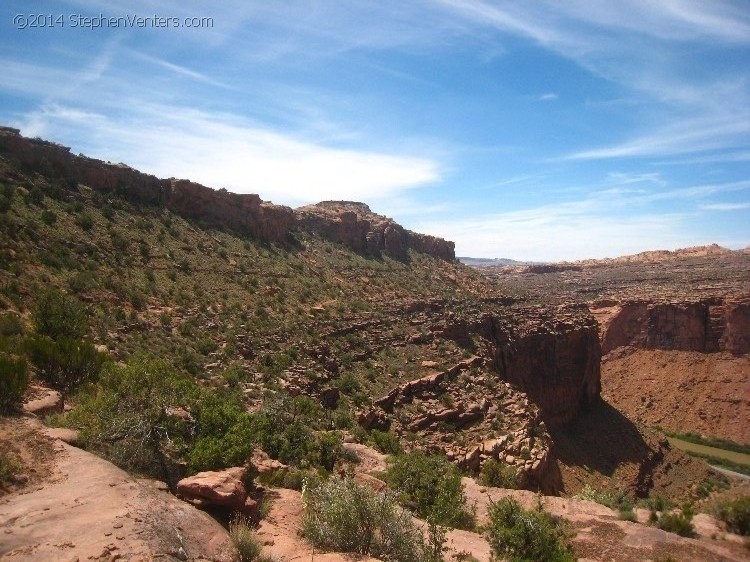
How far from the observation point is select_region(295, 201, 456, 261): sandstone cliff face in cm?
5228

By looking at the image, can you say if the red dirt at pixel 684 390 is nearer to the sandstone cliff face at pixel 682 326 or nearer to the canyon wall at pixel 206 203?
the sandstone cliff face at pixel 682 326

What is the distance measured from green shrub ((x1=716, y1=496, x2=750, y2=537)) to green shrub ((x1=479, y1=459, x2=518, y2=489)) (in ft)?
21.0

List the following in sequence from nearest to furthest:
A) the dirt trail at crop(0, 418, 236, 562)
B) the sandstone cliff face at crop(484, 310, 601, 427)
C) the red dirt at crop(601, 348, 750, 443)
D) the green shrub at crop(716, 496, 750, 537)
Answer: the dirt trail at crop(0, 418, 236, 562) → the green shrub at crop(716, 496, 750, 537) → the sandstone cliff face at crop(484, 310, 601, 427) → the red dirt at crop(601, 348, 750, 443)

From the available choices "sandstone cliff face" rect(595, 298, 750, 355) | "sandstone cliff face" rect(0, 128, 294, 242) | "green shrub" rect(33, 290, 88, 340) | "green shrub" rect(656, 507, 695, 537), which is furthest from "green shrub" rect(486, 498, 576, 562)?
"sandstone cliff face" rect(595, 298, 750, 355)

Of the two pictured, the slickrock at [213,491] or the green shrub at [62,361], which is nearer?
the slickrock at [213,491]

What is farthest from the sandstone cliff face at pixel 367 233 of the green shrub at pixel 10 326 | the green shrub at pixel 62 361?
the green shrub at pixel 62 361

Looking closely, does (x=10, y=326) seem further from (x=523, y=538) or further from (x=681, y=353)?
(x=681, y=353)

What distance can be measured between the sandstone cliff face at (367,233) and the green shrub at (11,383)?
38.8 metres

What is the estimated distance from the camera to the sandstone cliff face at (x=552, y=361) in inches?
1299

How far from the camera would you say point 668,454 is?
108ft

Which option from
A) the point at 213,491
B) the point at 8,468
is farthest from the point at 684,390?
the point at 8,468

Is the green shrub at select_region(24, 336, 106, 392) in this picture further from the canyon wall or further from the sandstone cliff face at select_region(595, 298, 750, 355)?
the sandstone cliff face at select_region(595, 298, 750, 355)

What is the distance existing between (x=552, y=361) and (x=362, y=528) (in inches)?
1177

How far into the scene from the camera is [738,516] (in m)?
11.1
